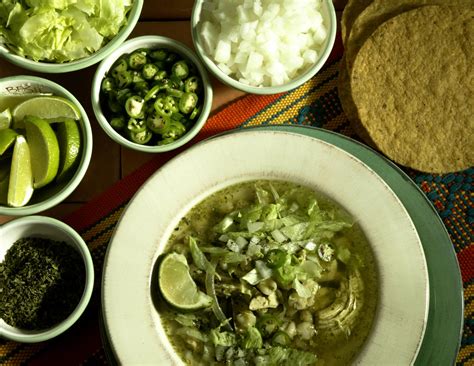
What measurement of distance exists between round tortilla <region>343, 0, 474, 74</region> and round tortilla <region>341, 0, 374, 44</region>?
0.02m

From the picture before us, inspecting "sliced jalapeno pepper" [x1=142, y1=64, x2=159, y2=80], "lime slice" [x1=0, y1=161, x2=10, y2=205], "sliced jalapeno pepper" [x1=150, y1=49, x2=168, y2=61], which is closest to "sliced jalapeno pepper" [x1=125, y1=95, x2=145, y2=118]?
"sliced jalapeno pepper" [x1=142, y1=64, x2=159, y2=80]

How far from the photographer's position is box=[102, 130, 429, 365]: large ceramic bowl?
2047mm

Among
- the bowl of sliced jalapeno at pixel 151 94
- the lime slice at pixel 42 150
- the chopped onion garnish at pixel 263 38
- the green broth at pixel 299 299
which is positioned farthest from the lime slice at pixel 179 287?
the chopped onion garnish at pixel 263 38

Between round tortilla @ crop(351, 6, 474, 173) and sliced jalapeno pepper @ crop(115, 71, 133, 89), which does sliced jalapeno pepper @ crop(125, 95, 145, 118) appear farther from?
round tortilla @ crop(351, 6, 474, 173)

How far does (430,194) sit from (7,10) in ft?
6.46

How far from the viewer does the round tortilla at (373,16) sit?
95.4 inches

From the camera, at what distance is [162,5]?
2.54 m

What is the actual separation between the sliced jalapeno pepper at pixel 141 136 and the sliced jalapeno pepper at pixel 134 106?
7cm

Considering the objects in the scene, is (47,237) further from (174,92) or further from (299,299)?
(299,299)

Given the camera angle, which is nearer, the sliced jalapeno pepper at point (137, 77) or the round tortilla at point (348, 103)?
the sliced jalapeno pepper at point (137, 77)

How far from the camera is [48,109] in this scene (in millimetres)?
2240

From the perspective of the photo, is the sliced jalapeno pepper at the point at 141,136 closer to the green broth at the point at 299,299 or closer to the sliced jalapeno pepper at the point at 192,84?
the sliced jalapeno pepper at the point at 192,84

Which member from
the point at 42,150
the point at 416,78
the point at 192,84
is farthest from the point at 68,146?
the point at 416,78

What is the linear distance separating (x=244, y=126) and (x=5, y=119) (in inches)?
39.8
